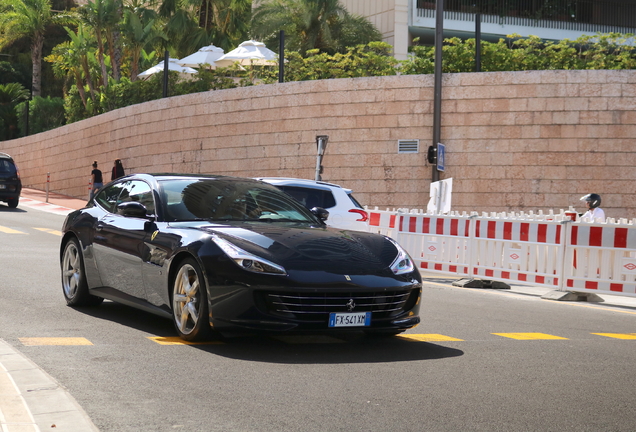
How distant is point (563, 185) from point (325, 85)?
672cm

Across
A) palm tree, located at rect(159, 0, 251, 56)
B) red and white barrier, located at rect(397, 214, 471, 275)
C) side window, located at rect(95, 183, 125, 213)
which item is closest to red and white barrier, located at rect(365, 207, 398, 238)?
red and white barrier, located at rect(397, 214, 471, 275)

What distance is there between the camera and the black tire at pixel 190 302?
23.3ft

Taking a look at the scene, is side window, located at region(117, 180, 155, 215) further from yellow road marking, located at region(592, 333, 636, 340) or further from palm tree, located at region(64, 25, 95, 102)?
palm tree, located at region(64, 25, 95, 102)

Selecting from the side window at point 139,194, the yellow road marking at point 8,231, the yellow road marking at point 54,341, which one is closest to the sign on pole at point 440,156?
the yellow road marking at point 8,231

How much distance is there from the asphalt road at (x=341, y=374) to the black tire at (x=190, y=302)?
0.15 meters

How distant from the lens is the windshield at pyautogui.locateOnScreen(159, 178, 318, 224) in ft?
A: 26.0

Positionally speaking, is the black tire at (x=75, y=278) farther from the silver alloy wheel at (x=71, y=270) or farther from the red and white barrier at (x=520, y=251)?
the red and white barrier at (x=520, y=251)

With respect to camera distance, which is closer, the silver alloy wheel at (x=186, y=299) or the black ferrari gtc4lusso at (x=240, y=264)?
the black ferrari gtc4lusso at (x=240, y=264)

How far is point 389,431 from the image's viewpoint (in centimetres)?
487

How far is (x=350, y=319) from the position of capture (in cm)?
698

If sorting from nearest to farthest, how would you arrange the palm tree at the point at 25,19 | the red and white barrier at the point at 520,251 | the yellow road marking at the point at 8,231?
the red and white barrier at the point at 520,251
the yellow road marking at the point at 8,231
the palm tree at the point at 25,19

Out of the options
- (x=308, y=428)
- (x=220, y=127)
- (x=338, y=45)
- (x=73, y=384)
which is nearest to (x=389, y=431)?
(x=308, y=428)

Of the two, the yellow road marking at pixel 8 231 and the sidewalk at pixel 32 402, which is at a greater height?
the sidewalk at pixel 32 402

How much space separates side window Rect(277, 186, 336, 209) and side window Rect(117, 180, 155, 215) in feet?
20.1
